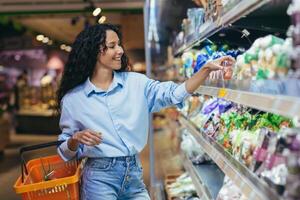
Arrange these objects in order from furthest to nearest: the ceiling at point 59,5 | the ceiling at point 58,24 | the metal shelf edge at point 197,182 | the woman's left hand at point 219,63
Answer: the ceiling at point 58,24 < the ceiling at point 59,5 < the metal shelf edge at point 197,182 < the woman's left hand at point 219,63

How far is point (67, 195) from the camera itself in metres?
2.12

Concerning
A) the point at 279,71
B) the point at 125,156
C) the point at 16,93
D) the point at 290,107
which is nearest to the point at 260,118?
the point at 125,156

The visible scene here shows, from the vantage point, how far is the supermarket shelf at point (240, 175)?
141 centimetres

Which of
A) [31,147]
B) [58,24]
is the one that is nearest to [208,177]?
[31,147]

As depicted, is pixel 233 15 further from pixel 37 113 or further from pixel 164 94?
pixel 37 113

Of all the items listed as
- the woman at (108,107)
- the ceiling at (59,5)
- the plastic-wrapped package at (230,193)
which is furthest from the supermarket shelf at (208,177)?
the ceiling at (59,5)

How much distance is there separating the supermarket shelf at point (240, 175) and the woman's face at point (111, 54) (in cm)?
67

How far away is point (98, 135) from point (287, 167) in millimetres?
993

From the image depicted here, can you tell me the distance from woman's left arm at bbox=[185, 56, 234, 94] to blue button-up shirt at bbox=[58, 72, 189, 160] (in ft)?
0.18

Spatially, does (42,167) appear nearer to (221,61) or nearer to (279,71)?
(221,61)

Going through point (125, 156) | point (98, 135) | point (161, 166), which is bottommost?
point (161, 166)

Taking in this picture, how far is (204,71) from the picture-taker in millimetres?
2213

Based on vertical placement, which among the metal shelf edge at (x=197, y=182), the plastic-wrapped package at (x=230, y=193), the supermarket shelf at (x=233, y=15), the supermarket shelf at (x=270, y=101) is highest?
the supermarket shelf at (x=233, y=15)

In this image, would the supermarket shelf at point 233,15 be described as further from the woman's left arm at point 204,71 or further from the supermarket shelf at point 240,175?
the supermarket shelf at point 240,175
